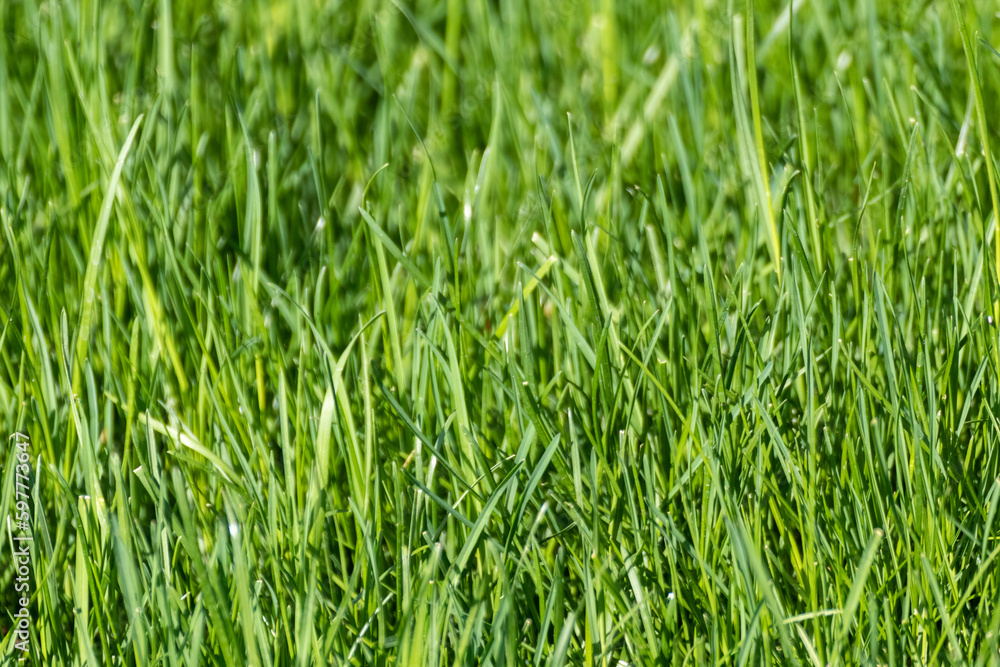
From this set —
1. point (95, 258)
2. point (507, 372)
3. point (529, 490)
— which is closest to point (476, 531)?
point (529, 490)

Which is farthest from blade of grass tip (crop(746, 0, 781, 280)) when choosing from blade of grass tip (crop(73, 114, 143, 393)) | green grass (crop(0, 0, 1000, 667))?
blade of grass tip (crop(73, 114, 143, 393))

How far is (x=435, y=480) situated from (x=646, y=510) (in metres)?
0.29

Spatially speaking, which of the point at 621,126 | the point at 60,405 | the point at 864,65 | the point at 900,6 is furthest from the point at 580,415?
the point at 900,6

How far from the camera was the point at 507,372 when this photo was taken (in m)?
1.28

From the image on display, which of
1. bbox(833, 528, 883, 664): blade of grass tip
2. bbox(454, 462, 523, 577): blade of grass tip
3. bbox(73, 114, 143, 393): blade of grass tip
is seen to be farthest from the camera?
bbox(73, 114, 143, 393): blade of grass tip

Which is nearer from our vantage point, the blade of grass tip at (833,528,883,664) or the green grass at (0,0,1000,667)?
the blade of grass tip at (833,528,883,664)

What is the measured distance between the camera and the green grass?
102 cm

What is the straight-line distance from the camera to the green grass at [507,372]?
102 centimetres

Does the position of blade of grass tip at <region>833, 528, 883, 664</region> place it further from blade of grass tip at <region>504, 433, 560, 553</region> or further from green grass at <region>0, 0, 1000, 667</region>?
blade of grass tip at <region>504, 433, 560, 553</region>

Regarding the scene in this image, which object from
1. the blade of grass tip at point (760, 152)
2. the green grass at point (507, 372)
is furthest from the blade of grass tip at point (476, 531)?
the blade of grass tip at point (760, 152)

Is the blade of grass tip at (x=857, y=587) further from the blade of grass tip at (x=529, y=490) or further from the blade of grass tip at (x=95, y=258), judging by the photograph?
the blade of grass tip at (x=95, y=258)

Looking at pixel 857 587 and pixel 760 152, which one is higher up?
pixel 760 152

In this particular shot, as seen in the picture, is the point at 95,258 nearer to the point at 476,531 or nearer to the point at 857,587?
the point at 476,531

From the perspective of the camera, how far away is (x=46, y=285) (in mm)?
1371
